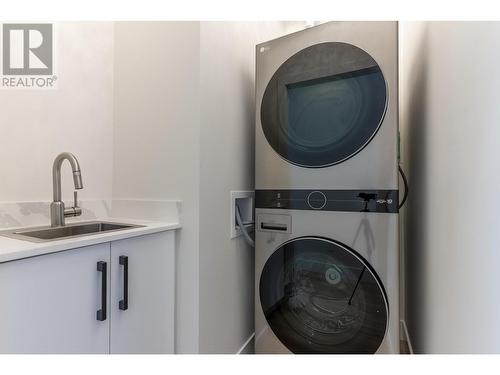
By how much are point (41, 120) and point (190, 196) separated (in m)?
0.79

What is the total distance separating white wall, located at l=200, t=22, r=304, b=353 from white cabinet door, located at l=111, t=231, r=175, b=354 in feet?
0.51

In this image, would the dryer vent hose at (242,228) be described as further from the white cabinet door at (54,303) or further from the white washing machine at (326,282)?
the white cabinet door at (54,303)

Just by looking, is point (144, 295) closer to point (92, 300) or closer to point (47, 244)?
point (92, 300)

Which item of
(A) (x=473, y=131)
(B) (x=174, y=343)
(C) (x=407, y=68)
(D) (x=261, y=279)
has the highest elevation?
(C) (x=407, y=68)

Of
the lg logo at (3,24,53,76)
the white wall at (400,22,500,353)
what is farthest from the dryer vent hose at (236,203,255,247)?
the lg logo at (3,24,53,76)

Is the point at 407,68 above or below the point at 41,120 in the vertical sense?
above

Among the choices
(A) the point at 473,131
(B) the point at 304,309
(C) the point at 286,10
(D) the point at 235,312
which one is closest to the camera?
(A) the point at 473,131

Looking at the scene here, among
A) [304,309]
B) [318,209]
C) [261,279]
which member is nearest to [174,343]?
[261,279]

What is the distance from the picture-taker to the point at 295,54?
4.48 ft

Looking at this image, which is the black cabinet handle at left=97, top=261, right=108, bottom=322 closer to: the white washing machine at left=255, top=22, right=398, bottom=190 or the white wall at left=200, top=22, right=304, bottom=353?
the white wall at left=200, top=22, right=304, bottom=353

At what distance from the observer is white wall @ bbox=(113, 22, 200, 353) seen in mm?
1218

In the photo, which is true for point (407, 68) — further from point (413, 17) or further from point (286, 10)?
point (286, 10)

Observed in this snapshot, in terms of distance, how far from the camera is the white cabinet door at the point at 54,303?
693 millimetres

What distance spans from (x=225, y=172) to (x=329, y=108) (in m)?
0.61
